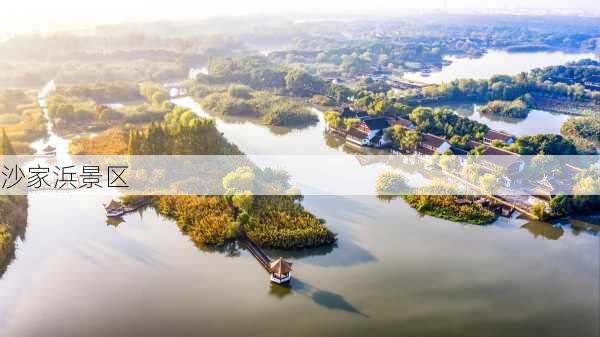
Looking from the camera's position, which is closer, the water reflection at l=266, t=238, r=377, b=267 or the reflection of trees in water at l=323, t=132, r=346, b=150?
the water reflection at l=266, t=238, r=377, b=267

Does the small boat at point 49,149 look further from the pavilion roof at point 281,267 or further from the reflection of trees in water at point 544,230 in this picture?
the reflection of trees in water at point 544,230

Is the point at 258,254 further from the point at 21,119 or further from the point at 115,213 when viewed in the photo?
the point at 21,119

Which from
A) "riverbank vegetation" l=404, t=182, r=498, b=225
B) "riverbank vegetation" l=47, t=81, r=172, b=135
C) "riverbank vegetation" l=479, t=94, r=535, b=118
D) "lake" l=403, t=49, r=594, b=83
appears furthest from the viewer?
A: "lake" l=403, t=49, r=594, b=83

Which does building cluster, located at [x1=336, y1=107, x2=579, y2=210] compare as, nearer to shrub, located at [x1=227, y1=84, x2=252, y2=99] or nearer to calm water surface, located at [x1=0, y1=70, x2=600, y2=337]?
calm water surface, located at [x1=0, y1=70, x2=600, y2=337]

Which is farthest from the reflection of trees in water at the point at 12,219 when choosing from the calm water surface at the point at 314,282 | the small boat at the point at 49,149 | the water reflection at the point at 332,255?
the water reflection at the point at 332,255

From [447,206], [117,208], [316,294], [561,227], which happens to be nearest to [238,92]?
[117,208]

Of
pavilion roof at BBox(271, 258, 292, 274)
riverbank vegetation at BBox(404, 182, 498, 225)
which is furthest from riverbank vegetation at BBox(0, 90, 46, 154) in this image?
riverbank vegetation at BBox(404, 182, 498, 225)

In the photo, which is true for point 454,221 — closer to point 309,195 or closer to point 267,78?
point 309,195

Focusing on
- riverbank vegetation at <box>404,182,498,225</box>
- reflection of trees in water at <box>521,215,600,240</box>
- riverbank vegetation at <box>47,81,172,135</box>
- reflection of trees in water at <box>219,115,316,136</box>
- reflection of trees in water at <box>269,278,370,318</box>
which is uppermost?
riverbank vegetation at <box>47,81,172,135</box>
